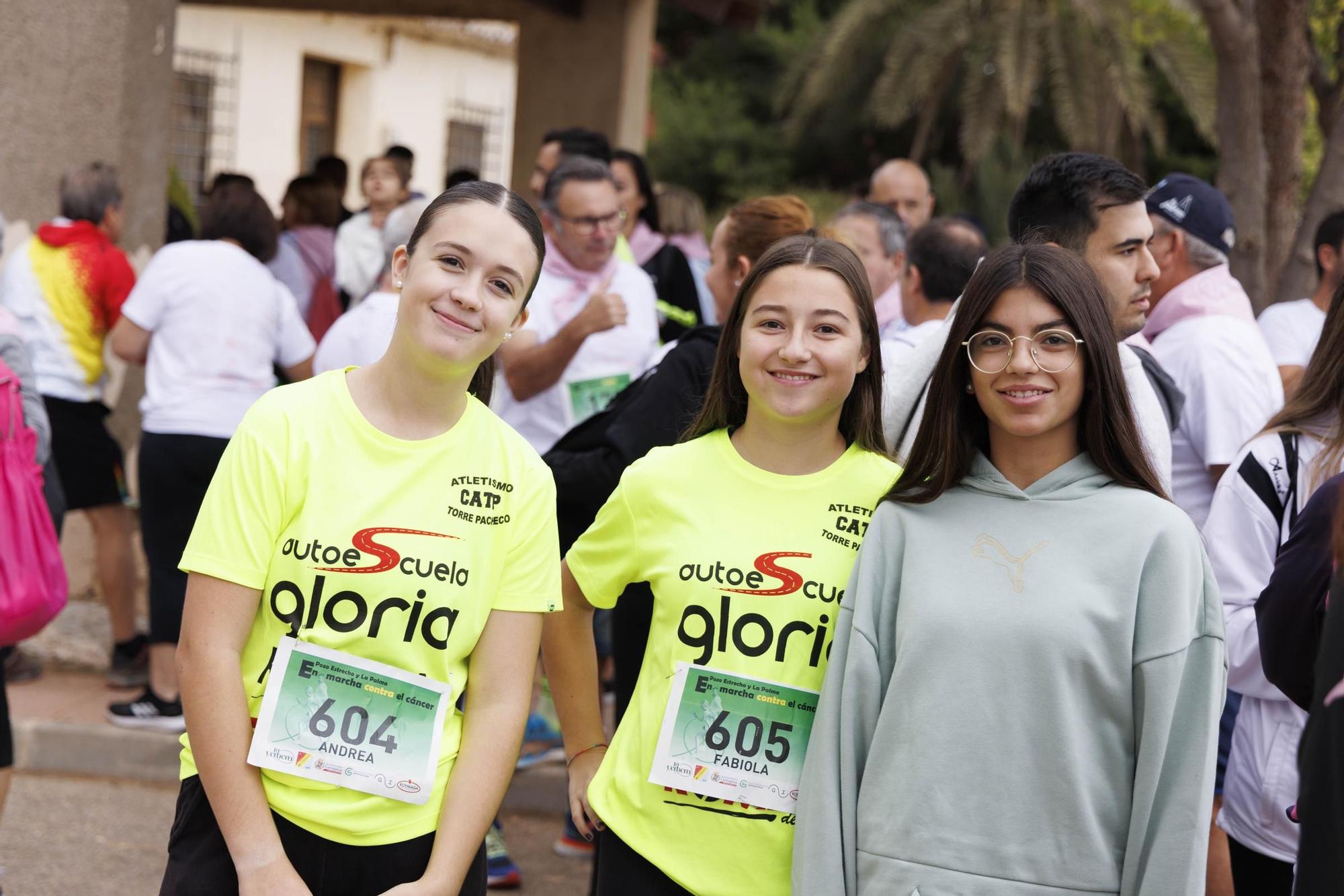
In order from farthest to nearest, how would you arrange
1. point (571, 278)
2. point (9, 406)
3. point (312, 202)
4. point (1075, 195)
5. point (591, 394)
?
point (312, 202)
point (571, 278)
point (591, 394)
point (9, 406)
point (1075, 195)

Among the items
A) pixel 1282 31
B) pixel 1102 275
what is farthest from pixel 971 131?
pixel 1102 275

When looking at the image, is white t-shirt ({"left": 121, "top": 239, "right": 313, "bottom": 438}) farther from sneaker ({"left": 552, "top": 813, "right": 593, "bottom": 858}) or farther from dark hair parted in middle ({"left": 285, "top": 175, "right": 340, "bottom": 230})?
dark hair parted in middle ({"left": 285, "top": 175, "right": 340, "bottom": 230})

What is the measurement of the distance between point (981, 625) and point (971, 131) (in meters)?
22.5

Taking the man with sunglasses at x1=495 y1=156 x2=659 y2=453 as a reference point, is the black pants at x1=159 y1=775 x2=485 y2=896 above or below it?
below

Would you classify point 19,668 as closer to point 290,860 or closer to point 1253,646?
point 290,860

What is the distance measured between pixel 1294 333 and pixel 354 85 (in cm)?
1698

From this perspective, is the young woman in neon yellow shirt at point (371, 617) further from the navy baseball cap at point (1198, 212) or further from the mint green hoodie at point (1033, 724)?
the navy baseball cap at point (1198, 212)

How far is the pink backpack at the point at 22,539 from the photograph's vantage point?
3469mm

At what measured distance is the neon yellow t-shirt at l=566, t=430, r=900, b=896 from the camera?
2.47m

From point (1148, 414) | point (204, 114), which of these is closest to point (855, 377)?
point (1148, 414)

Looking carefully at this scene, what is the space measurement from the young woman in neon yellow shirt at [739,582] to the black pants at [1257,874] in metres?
1.14

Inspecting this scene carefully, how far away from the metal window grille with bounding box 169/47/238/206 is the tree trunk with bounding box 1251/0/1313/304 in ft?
43.1

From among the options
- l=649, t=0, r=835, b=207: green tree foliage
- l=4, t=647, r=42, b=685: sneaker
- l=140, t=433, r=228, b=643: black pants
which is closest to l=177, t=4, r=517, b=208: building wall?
l=649, t=0, r=835, b=207: green tree foliage

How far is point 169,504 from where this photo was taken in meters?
5.70
